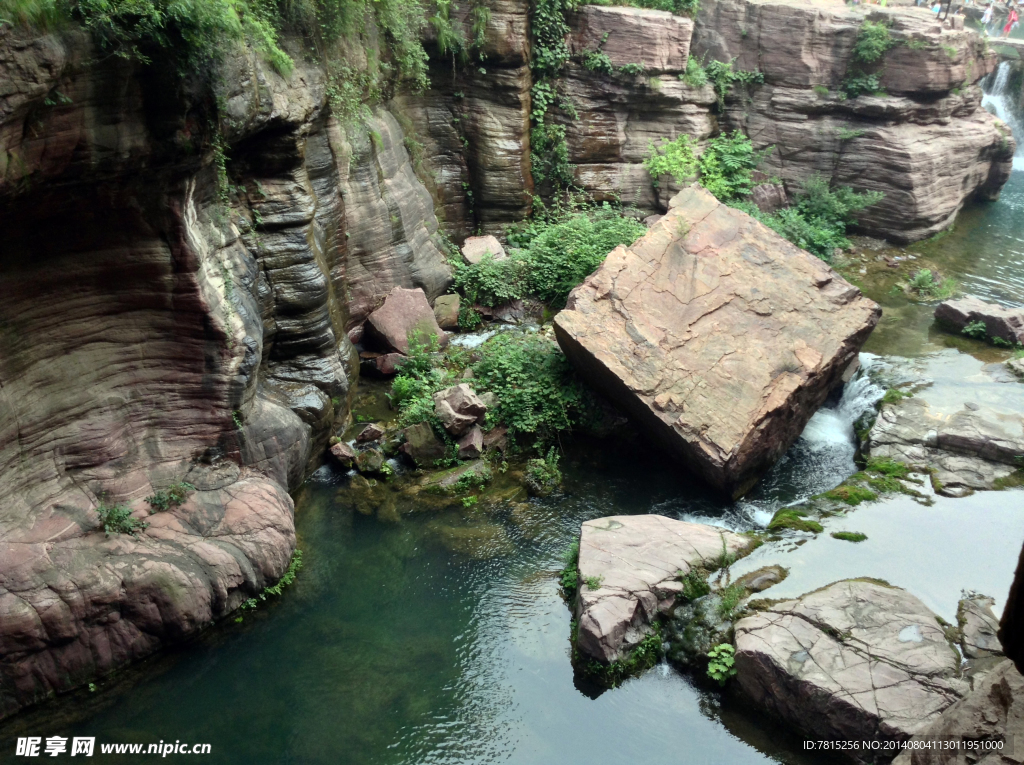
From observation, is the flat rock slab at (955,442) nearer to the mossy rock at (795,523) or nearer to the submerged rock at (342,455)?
the mossy rock at (795,523)

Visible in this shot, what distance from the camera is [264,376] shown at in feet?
30.5

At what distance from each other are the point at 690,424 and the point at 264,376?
519 centimetres

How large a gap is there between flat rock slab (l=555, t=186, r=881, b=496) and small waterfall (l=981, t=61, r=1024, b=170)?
13.8 metres

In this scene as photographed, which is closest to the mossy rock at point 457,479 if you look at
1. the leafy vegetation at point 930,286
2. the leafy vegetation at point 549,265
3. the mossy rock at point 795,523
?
the mossy rock at point 795,523

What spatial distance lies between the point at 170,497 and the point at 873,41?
1513 centimetres

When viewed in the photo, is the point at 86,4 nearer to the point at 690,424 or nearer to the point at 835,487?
the point at 690,424

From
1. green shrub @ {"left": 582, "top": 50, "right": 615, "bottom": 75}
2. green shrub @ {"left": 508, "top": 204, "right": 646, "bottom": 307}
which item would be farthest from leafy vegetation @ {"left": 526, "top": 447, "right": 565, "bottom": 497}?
green shrub @ {"left": 582, "top": 50, "right": 615, "bottom": 75}

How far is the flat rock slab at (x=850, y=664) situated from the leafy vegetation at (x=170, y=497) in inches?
220

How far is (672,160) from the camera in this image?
589 inches

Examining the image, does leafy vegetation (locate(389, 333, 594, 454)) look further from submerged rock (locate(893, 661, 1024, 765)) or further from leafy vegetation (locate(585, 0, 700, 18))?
leafy vegetation (locate(585, 0, 700, 18))

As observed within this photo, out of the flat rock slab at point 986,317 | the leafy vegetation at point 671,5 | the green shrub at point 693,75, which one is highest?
the leafy vegetation at point 671,5

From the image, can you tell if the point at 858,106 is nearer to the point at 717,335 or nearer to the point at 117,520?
the point at 717,335

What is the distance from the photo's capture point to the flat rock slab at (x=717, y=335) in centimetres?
894

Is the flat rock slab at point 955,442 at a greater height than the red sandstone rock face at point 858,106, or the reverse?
the red sandstone rock face at point 858,106
